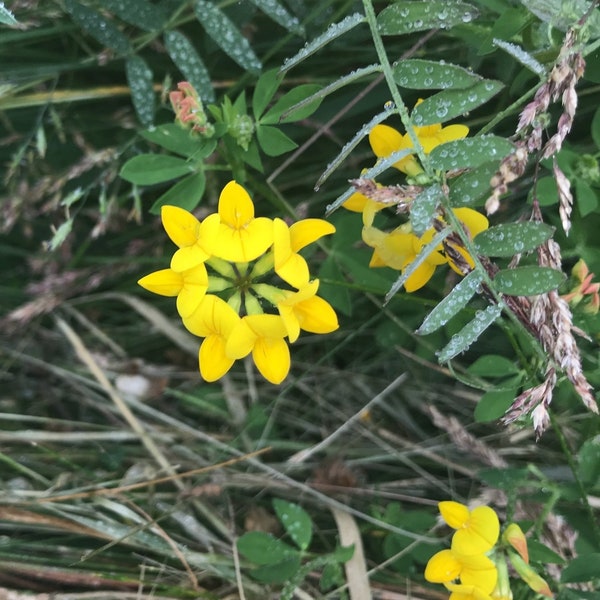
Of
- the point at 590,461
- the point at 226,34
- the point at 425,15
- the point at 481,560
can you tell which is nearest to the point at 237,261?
the point at 425,15

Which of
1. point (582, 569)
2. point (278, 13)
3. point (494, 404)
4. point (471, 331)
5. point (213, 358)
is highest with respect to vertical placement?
point (278, 13)

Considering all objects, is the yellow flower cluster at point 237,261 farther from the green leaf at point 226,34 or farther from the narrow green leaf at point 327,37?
the green leaf at point 226,34

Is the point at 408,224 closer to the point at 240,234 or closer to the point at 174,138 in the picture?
the point at 240,234

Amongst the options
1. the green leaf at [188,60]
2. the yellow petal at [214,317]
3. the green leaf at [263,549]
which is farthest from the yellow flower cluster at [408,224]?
the green leaf at [263,549]

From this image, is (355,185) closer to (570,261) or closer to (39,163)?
(570,261)

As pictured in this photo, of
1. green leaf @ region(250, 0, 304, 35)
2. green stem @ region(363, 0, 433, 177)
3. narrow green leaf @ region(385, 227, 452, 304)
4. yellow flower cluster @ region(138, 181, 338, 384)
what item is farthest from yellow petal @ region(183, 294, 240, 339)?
green leaf @ region(250, 0, 304, 35)

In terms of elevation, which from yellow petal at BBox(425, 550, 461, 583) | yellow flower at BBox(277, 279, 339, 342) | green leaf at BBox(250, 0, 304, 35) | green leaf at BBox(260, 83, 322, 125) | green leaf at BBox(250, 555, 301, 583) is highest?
green leaf at BBox(250, 0, 304, 35)

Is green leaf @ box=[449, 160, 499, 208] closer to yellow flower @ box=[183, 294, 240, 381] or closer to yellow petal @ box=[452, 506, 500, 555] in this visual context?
yellow flower @ box=[183, 294, 240, 381]
